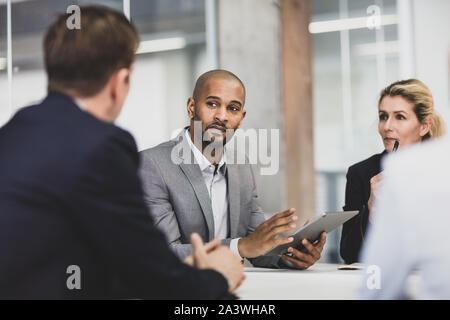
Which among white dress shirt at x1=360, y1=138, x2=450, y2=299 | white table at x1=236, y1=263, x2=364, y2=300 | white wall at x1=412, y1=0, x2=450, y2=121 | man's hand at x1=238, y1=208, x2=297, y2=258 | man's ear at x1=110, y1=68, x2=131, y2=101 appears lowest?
white table at x1=236, y1=263, x2=364, y2=300

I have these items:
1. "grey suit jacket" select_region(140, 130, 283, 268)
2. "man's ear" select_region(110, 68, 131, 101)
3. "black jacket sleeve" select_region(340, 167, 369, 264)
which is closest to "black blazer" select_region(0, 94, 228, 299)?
"man's ear" select_region(110, 68, 131, 101)

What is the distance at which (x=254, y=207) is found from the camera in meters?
2.72

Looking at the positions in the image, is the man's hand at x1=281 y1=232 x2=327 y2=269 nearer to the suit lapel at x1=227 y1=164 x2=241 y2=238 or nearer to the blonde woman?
the suit lapel at x1=227 y1=164 x2=241 y2=238

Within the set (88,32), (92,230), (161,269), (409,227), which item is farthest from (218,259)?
(88,32)

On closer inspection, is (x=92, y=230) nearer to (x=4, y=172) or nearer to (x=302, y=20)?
(x=4, y=172)

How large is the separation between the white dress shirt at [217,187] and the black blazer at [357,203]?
23.3 inches

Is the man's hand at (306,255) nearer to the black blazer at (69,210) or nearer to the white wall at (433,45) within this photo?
the black blazer at (69,210)

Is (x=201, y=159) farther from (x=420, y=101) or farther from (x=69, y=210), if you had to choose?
(x=69, y=210)

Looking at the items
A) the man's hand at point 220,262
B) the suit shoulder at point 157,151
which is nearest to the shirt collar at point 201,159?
the suit shoulder at point 157,151

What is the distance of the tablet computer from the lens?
73.7 inches

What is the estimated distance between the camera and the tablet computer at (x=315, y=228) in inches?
73.7

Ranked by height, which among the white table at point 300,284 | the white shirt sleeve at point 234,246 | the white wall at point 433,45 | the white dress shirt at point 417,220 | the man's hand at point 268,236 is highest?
the white wall at point 433,45

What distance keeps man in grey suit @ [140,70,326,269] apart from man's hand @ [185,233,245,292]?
623mm
